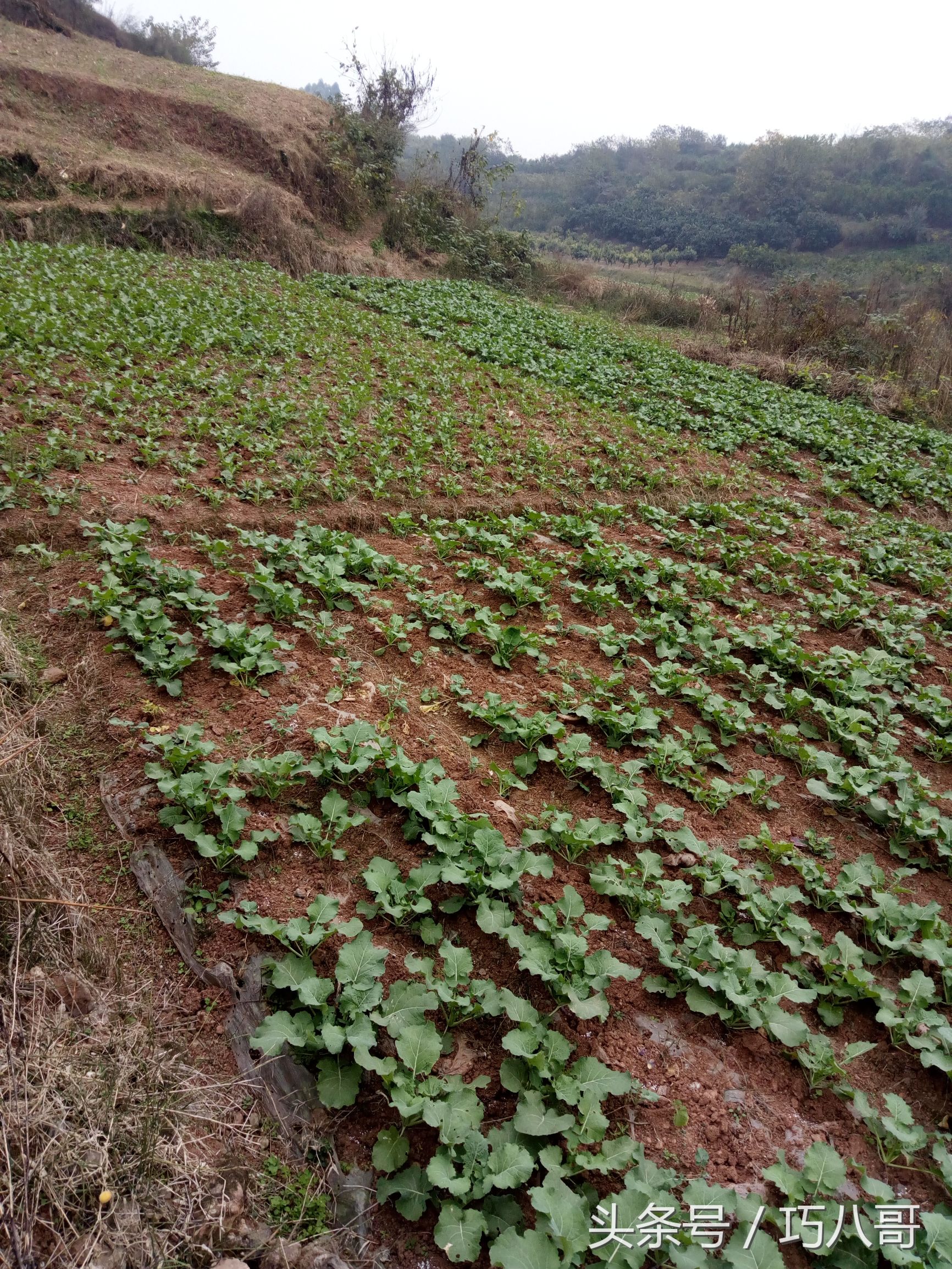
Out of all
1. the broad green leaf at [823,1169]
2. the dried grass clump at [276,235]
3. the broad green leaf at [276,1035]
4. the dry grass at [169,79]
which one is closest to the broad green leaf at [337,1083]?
the broad green leaf at [276,1035]

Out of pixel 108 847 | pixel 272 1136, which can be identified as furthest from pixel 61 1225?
pixel 108 847

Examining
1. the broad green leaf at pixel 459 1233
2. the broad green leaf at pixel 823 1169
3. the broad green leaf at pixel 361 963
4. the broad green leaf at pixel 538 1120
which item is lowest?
the broad green leaf at pixel 459 1233

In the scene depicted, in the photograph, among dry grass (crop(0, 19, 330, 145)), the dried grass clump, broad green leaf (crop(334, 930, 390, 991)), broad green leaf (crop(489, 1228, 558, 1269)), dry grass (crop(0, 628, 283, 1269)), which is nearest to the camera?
dry grass (crop(0, 628, 283, 1269))

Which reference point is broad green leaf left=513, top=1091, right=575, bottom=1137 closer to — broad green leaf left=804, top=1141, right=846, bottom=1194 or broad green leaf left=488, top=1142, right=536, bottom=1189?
broad green leaf left=488, top=1142, right=536, bottom=1189

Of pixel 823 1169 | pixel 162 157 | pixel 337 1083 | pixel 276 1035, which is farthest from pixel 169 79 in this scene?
pixel 823 1169

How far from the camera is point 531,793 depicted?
328 cm

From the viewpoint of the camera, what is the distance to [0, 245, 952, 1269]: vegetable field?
196cm

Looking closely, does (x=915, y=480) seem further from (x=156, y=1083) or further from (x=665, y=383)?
(x=156, y=1083)

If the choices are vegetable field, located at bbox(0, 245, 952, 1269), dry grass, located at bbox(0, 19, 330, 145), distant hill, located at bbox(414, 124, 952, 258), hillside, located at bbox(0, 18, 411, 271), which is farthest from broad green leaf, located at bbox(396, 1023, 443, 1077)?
distant hill, located at bbox(414, 124, 952, 258)

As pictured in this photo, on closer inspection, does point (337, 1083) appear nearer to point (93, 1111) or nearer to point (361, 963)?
point (361, 963)

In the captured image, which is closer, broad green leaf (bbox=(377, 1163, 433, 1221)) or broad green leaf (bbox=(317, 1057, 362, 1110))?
broad green leaf (bbox=(377, 1163, 433, 1221))

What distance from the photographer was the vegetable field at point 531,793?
1961mm

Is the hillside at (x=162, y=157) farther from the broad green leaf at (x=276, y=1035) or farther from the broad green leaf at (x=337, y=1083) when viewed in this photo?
the broad green leaf at (x=337, y=1083)

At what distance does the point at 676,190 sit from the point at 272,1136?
70.5 m
